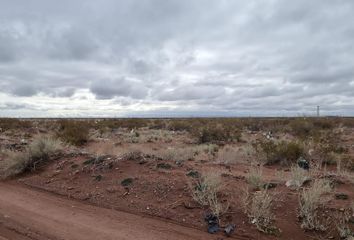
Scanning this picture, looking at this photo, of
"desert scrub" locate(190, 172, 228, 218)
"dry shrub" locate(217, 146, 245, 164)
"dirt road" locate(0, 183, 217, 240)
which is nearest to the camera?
"dirt road" locate(0, 183, 217, 240)

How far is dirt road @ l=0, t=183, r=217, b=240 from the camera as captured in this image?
6716 mm

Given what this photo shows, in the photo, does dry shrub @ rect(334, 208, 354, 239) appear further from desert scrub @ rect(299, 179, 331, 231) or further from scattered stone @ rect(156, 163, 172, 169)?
scattered stone @ rect(156, 163, 172, 169)

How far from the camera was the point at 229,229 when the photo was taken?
6.82 metres

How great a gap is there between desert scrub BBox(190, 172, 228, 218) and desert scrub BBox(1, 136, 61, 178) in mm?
6362

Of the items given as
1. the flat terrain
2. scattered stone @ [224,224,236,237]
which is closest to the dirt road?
the flat terrain

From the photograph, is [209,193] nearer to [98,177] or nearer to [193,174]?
[193,174]

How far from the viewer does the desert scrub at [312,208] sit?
6746 mm

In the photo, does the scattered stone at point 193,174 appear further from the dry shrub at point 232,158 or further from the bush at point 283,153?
the bush at point 283,153

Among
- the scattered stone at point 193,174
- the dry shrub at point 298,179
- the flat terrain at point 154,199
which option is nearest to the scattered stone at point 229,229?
the flat terrain at point 154,199

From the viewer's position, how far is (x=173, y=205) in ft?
26.7

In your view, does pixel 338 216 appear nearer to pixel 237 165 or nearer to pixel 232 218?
pixel 232 218

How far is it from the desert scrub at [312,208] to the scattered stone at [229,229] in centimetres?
124

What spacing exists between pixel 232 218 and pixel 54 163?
7343 millimetres

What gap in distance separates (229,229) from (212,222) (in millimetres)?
427
